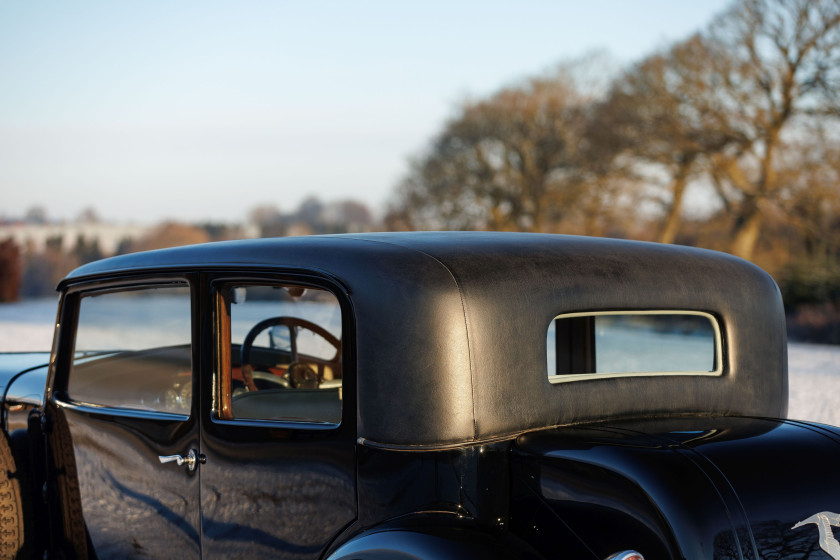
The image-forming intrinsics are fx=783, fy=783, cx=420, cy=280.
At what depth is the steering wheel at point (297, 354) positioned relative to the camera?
274cm

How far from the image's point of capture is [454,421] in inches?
73.4

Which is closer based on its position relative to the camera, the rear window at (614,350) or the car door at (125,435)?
the car door at (125,435)

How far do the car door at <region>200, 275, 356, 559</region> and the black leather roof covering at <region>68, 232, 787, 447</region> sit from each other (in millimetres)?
103

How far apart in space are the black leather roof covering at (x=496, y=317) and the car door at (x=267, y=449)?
10 cm

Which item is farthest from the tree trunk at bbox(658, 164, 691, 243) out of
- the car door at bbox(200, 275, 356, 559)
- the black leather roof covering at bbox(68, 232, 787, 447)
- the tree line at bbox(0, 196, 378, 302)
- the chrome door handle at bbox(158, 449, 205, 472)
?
the chrome door handle at bbox(158, 449, 205, 472)

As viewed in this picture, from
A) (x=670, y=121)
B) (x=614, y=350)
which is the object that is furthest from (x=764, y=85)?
(x=614, y=350)

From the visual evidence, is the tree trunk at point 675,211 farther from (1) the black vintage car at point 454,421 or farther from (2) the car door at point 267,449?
(2) the car door at point 267,449

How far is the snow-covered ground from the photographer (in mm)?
7973

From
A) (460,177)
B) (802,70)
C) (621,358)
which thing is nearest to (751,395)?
(621,358)

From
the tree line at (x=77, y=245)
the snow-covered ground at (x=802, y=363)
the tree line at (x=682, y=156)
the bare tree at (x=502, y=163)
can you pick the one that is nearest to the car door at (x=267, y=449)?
the snow-covered ground at (x=802, y=363)

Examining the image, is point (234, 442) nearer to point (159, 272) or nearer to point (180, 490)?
point (180, 490)

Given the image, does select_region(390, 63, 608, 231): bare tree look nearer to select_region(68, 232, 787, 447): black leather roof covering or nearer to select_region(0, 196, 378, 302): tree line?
select_region(0, 196, 378, 302): tree line

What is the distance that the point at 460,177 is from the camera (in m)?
31.5

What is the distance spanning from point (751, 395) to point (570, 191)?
27347 millimetres
